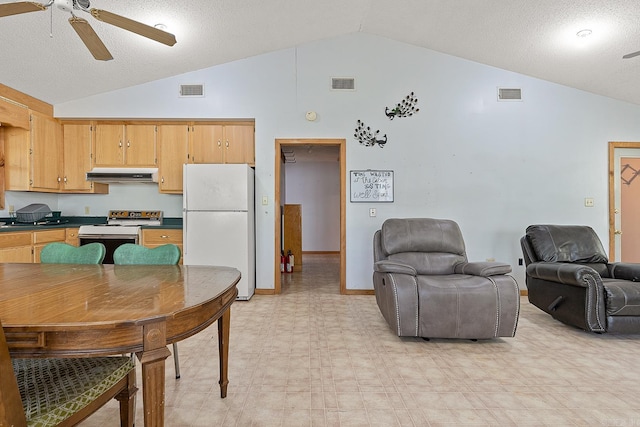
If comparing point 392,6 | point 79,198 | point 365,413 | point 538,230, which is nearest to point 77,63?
point 79,198

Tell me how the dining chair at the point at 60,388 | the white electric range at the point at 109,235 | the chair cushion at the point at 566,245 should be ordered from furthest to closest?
1. the white electric range at the point at 109,235
2. the chair cushion at the point at 566,245
3. the dining chair at the point at 60,388

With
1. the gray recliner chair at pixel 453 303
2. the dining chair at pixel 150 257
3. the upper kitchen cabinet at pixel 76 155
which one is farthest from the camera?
the upper kitchen cabinet at pixel 76 155

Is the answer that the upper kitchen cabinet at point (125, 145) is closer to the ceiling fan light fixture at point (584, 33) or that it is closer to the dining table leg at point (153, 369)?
the dining table leg at point (153, 369)

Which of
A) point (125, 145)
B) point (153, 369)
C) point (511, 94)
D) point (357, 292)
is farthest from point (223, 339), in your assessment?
point (511, 94)

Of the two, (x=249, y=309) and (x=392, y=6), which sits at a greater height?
(x=392, y=6)

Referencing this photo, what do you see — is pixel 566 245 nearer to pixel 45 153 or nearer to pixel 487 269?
pixel 487 269

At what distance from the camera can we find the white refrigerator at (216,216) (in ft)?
12.8

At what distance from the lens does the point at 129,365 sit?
4.33 ft

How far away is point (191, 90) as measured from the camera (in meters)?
4.29

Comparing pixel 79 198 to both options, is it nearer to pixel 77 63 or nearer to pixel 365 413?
pixel 77 63

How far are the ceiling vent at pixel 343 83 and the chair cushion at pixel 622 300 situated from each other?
3427mm

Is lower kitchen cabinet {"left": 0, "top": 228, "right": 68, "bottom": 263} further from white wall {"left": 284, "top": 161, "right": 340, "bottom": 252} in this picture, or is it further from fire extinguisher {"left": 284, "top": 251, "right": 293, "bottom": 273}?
white wall {"left": 284, "top": 161, "right": 340, "bottom": 252}

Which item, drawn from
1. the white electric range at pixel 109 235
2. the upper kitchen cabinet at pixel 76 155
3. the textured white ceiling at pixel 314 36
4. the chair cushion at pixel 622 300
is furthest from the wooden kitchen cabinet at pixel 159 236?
the chair cushion at pixel 622 300

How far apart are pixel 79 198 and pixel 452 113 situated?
5.36 meters
